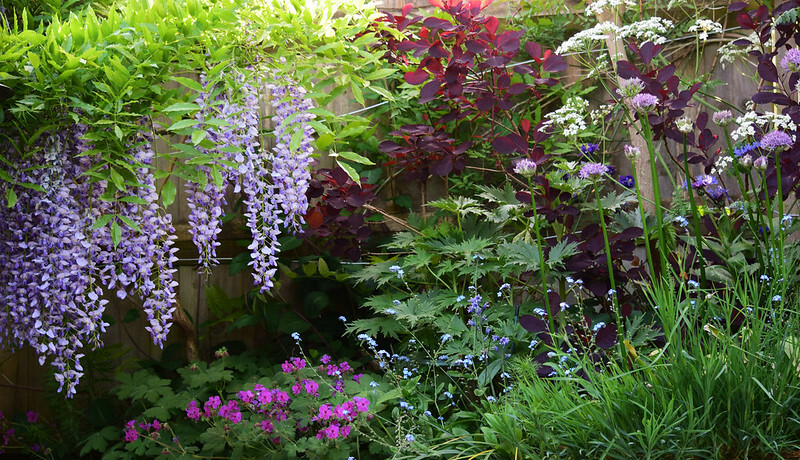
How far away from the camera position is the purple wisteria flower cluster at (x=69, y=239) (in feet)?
6.95

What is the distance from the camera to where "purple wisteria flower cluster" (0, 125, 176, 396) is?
212cm

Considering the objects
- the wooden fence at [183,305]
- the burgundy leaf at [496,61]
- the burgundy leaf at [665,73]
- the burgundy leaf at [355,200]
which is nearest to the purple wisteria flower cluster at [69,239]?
the burgundy leaf at [355,200]

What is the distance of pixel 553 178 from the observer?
8.36 feet

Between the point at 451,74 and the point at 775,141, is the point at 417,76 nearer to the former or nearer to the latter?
the point at 451,74

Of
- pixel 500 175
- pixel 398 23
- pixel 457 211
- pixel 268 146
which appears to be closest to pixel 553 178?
pixel 457 211

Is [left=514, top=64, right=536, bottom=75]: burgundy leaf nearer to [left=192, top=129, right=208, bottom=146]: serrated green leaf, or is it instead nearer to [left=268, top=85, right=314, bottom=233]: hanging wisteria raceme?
[left=268, top=85, right=314, bottom=233]: hanging wisteria raceme

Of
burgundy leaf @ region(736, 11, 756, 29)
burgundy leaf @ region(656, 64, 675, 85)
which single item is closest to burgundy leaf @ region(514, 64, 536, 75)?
burgundy leaf @ region(656, 64, 675, 85)

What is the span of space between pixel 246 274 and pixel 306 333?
458 mm

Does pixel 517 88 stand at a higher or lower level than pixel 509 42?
lower

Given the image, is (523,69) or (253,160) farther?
(523,69)

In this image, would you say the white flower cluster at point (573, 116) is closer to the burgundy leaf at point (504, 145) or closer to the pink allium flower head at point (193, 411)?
the burgundy leaf at point (504, 145)

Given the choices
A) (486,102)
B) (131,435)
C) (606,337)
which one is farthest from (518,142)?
(131,435)

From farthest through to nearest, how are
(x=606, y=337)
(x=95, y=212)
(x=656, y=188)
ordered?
(x=95, y=212) < (x=606, y=337) < (x=656, y=188)

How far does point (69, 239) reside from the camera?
2121mm
